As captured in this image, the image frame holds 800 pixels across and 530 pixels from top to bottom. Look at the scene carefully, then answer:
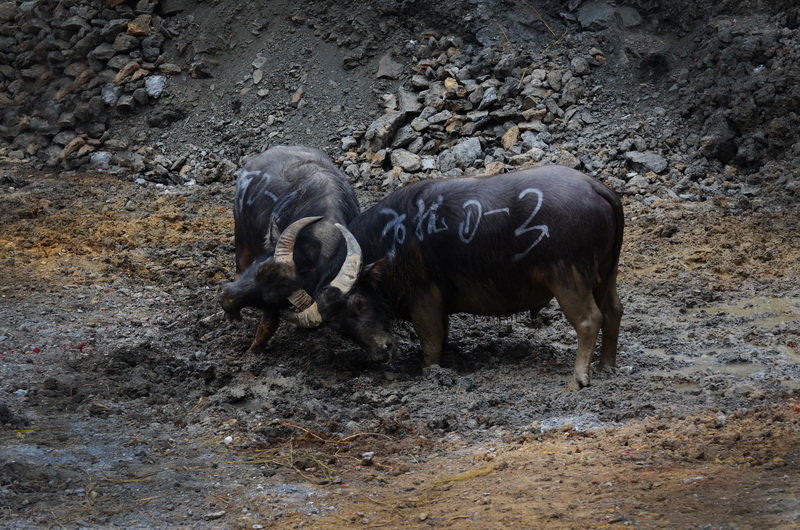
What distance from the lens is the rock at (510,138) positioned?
13.5 metres

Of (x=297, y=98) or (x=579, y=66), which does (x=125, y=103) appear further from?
(x=579, y=66)

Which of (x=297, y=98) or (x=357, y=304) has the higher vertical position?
(x=357, y=304)

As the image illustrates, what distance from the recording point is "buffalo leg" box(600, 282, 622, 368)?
282 inches

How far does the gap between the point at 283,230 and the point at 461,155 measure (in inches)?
224

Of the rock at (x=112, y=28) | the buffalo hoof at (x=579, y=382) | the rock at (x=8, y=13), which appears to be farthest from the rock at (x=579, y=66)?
the rock at (x=8, y=13)

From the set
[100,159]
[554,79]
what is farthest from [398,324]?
[100,159]

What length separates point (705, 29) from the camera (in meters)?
14.2

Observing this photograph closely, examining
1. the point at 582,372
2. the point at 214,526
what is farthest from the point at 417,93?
the point at 214,526

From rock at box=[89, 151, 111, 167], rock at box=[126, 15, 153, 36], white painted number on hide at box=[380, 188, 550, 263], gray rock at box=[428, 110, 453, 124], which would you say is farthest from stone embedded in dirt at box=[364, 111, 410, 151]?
white painted number on hide at box=[380, 188, 550, 263]

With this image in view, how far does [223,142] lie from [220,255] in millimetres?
5670

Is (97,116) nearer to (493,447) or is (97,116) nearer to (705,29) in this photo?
(705,29)

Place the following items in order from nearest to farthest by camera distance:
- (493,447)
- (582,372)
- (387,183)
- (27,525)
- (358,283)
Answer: (27,525)
(493,447)
(582,372)
(358,283)
(387,183)

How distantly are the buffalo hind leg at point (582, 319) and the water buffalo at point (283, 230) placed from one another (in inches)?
82.8

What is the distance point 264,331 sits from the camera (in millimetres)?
8047
